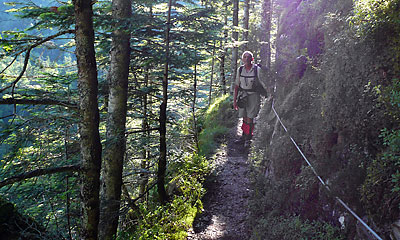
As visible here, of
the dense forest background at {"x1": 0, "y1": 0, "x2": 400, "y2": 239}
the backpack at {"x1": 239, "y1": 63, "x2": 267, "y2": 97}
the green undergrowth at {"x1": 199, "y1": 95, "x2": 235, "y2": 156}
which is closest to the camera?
the dense forest background at {"x1": 0, "y1": 0, "x2": 400, "y2": 239}

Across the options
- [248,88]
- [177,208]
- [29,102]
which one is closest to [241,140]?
[248,88]

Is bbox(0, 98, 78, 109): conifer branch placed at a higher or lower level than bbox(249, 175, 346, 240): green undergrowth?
higher

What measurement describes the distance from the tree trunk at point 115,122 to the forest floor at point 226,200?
79.7 inches

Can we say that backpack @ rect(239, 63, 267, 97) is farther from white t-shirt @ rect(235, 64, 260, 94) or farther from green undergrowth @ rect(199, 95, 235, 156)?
green undergrowth @ rect(199, 95, 235, 156)

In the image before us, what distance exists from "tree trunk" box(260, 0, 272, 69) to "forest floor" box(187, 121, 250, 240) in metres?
8.75

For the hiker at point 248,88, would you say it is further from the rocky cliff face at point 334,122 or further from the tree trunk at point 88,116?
Result: the tree trunk at point 88,116

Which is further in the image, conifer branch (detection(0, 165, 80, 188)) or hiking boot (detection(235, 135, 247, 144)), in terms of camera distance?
hiking boot (detection(235, 135, 247, 144))

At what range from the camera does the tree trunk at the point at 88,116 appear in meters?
3.75

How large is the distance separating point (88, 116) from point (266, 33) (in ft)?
53.1

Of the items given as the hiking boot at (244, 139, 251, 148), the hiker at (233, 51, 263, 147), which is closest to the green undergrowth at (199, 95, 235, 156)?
the hiking boot at (244, 139, 251, 148)

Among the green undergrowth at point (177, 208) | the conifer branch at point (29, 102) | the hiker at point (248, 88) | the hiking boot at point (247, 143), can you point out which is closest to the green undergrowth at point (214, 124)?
the green undergrowth at point (177, 208)

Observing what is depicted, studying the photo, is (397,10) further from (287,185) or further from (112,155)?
(112,155)

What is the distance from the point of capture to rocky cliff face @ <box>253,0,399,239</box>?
3.62 metres

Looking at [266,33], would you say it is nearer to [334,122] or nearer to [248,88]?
[248,88]
